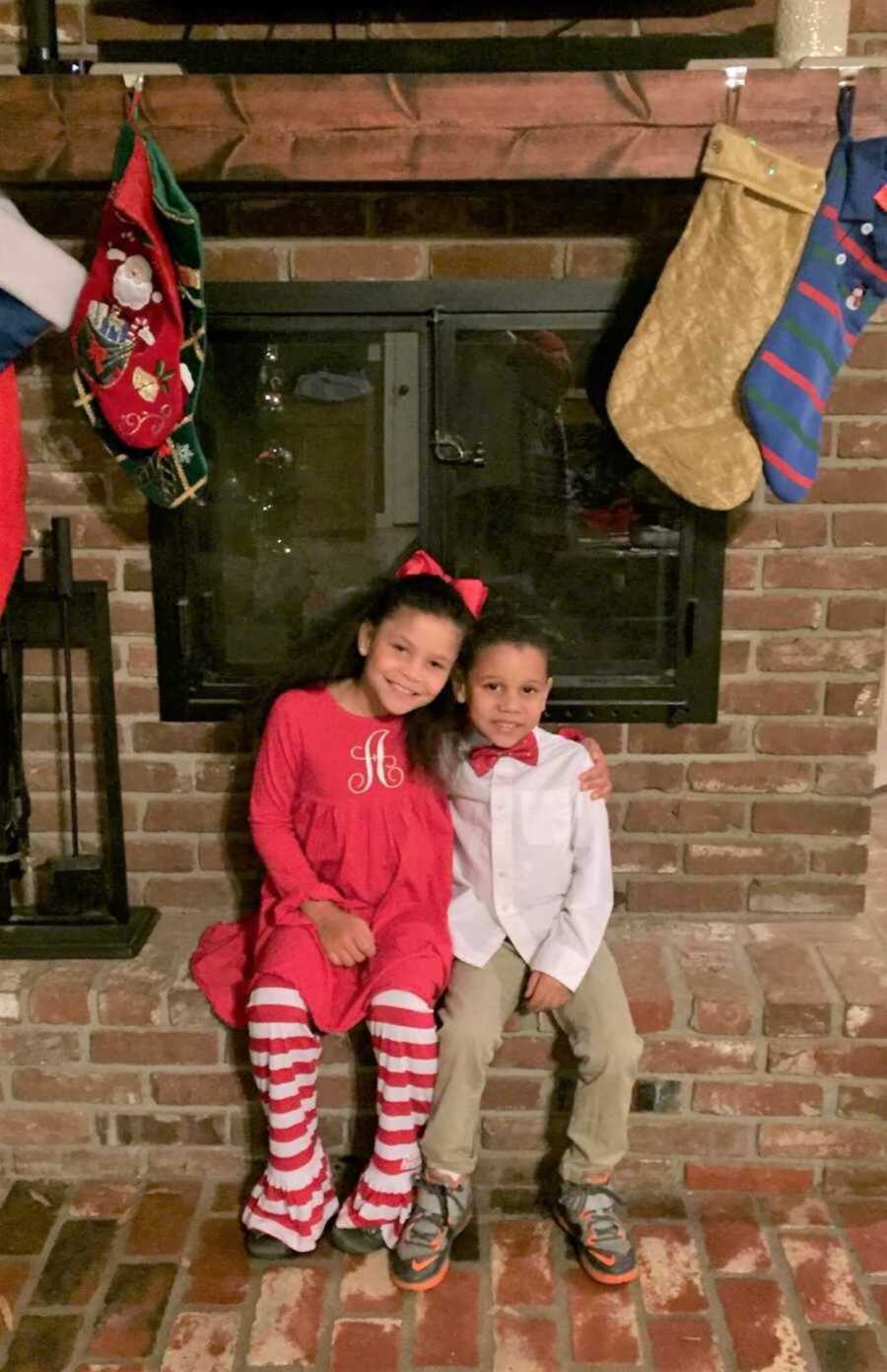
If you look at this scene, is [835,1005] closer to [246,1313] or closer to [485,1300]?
[485,1300]

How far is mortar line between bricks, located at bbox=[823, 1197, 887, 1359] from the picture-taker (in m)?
1.61

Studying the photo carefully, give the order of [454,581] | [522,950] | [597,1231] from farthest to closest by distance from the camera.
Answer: [454,581]
[522,950]
[597,1231]

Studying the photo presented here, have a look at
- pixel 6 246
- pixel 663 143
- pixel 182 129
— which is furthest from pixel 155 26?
pixel 663 143

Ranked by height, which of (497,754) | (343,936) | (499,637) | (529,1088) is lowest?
(529,1088)

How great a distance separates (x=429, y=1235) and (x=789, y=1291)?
0.50 metres

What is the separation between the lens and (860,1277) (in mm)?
1709

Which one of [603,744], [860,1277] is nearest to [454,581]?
[603,744]

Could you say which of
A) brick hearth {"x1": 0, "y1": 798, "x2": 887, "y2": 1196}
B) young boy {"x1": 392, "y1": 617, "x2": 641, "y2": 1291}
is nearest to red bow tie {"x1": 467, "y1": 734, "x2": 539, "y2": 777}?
young boy {"x1": 392, "y1": 617, "x2": 641, "y2": 1291}

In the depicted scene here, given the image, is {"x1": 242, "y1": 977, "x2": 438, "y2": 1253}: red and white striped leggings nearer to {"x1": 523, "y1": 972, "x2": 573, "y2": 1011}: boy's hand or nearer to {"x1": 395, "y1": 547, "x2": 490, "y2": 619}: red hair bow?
{"x1": 523, "y1": 972, "x2": 573, "y2": 1011}: boy's hand

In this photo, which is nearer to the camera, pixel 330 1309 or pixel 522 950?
pixel 330 1309

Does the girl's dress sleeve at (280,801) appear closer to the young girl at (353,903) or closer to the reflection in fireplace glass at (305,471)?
the young girl at (353,903)

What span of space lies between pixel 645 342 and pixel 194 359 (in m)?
0.67

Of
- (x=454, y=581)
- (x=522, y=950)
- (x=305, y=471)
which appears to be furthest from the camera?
(x=305, y=471)

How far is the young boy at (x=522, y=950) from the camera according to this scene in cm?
174
